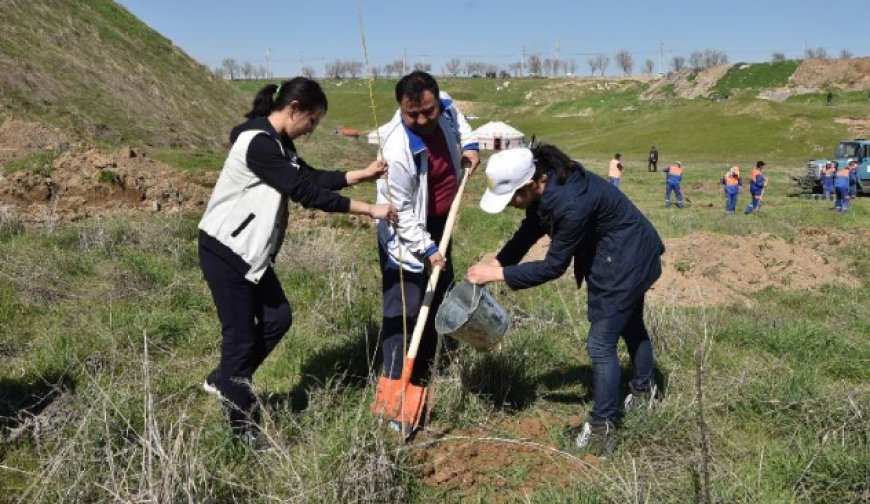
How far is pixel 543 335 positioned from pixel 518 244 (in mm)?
1322

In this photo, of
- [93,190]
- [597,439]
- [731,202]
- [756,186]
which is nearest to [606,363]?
[597,439]

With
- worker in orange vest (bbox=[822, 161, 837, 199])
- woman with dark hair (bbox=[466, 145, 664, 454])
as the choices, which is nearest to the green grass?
worker in orange vest (bbox=[822, 161, 837, 199])

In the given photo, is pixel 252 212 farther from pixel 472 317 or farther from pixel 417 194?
pixel 472 317

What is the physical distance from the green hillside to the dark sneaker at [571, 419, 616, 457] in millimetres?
12167

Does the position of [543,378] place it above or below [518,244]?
below

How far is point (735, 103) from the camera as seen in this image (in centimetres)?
4238

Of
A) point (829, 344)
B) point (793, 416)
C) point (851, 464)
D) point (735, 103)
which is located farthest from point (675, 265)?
point (735, 103)

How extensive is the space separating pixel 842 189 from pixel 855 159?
248 inches

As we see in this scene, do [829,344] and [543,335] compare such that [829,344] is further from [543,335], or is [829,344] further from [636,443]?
[636,443]

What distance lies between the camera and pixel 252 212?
9.73 ft

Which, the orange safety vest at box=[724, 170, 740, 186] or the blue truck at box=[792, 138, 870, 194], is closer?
the orange safety vest at box=[724, 170, 740, 186]

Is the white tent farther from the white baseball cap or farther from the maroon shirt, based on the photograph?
the white baseball cap

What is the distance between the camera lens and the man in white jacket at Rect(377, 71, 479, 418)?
3328 mm

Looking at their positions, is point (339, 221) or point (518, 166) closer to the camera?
point (518, 166)
